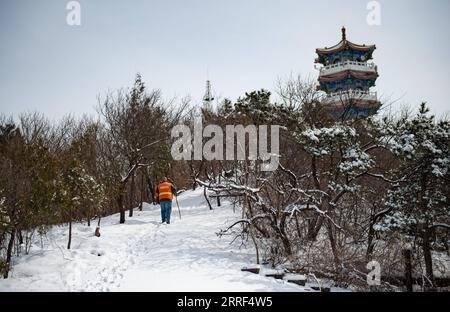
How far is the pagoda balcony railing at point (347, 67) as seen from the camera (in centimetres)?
2398

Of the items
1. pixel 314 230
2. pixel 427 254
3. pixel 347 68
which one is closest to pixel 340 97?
pixel 314 230

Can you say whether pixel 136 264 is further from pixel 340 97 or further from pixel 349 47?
pixel 349 47

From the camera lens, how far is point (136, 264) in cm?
Answer: 692

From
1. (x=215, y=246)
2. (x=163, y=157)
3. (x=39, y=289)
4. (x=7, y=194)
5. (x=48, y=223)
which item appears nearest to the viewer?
(x=39, y=289)

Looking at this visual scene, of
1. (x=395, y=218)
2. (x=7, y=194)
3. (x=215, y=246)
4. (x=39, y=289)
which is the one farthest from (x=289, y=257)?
(x=7, y=194)

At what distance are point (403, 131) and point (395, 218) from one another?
97.3 inches

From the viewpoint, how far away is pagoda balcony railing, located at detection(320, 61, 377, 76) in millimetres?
23984

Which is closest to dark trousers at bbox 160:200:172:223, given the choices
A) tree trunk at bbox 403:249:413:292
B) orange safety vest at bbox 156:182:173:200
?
orange safety vest at bbox 156:182:173:200

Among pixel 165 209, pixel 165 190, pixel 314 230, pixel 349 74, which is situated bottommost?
pixel 314 230

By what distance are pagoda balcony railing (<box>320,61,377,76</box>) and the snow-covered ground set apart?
19.8 meters

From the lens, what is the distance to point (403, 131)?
7.97 metres

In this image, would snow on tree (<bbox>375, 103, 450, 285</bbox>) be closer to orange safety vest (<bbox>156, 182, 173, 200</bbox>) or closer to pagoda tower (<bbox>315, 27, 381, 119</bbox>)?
orange safety vest (<bbox>156, 182, 173, 200</bbox>)

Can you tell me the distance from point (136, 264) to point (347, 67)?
23.5 meters
